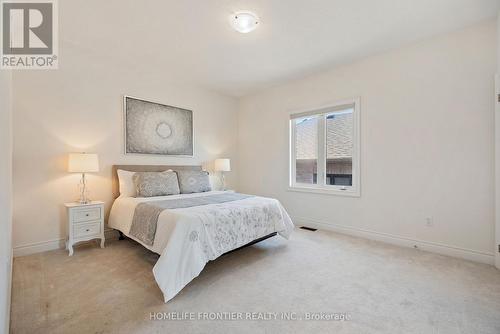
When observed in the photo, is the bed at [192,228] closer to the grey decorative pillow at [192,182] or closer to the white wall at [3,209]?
the grey decorative pillow at [192,182]

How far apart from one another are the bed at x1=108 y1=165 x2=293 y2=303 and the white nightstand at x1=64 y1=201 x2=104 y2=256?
0.74 feet

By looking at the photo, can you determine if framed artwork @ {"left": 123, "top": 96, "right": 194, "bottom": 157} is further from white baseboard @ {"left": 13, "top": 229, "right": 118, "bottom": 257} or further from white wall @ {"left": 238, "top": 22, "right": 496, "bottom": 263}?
white wall @ {"left": 238, "top": 22, "right": 496, "bottom": 263}

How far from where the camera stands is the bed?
6.43 feet

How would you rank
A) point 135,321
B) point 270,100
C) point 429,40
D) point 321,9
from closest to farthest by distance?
point 135,321
point 321,9
point 429,40
point 270,100

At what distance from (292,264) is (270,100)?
322cm

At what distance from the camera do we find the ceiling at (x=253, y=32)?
229cm

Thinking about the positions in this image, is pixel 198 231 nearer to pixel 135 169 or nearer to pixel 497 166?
pixel 135 169

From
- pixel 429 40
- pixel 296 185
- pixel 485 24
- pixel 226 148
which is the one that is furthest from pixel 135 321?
pixel 485 24

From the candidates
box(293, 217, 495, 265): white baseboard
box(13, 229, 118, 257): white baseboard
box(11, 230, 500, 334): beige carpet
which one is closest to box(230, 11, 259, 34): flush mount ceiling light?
box(11, 230, 500, 334): beige carpet

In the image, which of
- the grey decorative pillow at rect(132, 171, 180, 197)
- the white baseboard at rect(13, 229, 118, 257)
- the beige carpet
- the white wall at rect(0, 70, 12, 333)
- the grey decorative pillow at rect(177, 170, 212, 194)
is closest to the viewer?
the white wall at rect(0, 70, 12, 333)

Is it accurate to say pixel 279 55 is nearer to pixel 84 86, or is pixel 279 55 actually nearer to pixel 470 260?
pixel 84 86

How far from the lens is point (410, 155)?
3.01 m

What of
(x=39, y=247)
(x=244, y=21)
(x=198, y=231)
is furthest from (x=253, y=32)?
(x=39, y=247)

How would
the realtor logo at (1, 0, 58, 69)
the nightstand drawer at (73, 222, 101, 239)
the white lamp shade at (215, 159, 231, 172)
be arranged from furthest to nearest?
1. the white lamp shade at (215, 159, 231, 172)
2. the nightstand drawer at (73, 222, 101, 239)
3. the realtor logo at (1, 0, 58, 69)
